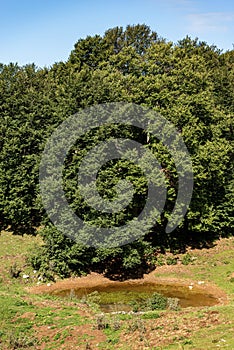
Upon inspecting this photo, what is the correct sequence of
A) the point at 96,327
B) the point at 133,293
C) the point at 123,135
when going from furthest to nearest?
the point at 123,135
the point at 133,293
the point at 96,327

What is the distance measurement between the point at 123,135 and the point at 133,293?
1375cm

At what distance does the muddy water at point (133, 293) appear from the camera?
30.2 m

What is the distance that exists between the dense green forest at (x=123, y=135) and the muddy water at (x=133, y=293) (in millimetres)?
2023

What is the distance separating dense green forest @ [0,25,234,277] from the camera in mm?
35469

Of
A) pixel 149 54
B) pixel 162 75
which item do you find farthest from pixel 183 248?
pixel 149 54

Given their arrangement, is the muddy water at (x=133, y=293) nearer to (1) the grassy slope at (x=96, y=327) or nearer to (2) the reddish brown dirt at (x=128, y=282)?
(2) the reddish brown dirt at (x=128, y=282)

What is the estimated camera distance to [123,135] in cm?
3728

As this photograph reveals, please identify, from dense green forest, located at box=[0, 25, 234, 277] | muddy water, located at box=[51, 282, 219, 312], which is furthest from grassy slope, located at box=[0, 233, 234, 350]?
dense green forest, located at box=[0, 25, 234, 277]

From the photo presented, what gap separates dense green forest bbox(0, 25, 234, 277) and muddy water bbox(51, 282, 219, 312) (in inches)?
79.7

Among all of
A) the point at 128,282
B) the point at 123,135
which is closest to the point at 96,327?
the point at 128,282

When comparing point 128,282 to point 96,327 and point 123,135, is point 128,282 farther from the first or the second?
point 96,327

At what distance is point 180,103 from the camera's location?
3841 cm

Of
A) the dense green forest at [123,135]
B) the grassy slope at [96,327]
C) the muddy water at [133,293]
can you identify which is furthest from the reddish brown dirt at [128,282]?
the grassy slope at [96,327]

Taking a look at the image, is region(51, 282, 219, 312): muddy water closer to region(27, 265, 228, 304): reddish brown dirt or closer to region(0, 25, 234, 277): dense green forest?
region(27, 265, 228, 304): reddish brown dirt
